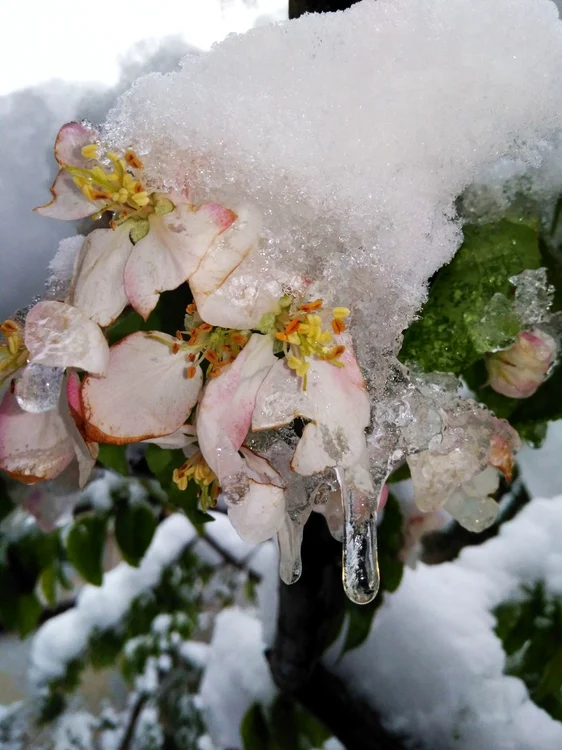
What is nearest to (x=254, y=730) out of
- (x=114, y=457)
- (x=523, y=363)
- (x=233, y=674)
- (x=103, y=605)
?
(x=233, y=674)

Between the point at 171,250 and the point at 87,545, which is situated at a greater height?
the point at 171,250

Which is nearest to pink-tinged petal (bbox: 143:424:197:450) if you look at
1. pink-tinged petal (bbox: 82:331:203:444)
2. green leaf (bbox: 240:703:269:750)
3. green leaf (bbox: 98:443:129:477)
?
pink-tinged petal (bbox: 82:331:203:444)

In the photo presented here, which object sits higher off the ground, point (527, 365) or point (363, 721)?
point (527, 365)

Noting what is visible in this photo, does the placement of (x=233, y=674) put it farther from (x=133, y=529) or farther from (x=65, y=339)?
(x=65, y=339)

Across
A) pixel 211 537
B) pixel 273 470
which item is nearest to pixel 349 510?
pixel 273 470

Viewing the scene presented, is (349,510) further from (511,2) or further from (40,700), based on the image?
(40,700)

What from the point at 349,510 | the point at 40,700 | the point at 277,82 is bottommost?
the point at 40,700

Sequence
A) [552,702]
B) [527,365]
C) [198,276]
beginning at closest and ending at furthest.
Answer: [198,276] → [527,365] → [552,702]
